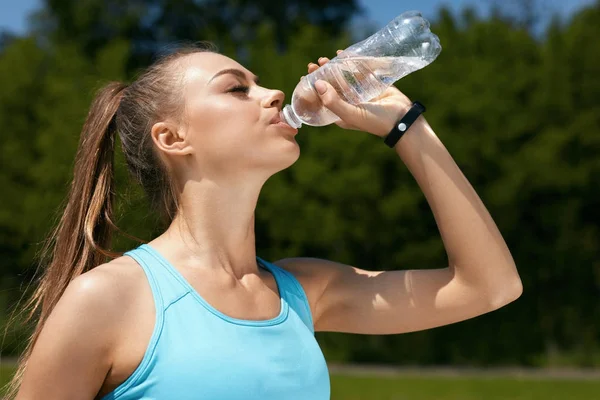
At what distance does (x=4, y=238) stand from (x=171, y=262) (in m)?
11.5

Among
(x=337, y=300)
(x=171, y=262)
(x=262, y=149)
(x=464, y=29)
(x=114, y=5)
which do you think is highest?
(x=262, y=149)

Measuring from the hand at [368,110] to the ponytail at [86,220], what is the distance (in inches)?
23.2

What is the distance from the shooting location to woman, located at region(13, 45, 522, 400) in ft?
5.90

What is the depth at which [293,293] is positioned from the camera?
2205mm

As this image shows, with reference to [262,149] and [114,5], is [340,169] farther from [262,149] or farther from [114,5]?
[114,5]

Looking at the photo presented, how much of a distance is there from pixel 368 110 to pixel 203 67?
0.46 m

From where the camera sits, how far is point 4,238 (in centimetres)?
1273

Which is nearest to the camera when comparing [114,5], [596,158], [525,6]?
[596,158]

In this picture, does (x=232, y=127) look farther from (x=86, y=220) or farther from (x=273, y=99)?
(x=86, y=220)

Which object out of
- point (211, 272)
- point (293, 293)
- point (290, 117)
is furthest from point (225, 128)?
point (293, 293)

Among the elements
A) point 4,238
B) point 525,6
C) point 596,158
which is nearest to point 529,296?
point 596,158

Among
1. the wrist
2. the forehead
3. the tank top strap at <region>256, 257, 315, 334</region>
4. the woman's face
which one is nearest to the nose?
the woman's face

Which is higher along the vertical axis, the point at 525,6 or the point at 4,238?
the point at 525,6

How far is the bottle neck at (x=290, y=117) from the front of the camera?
2.18 metres
